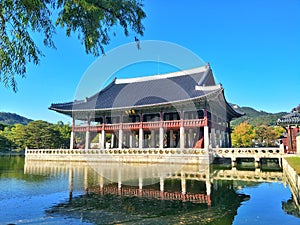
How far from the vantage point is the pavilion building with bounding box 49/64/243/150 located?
→ 22.6 metres

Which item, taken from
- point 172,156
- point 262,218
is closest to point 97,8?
point 262,218

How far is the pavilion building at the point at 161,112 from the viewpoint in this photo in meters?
22.6

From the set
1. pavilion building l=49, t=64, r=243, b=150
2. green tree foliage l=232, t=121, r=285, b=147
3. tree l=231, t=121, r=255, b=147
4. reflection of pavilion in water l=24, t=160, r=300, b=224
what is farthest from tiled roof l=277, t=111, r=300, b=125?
green tree foliage l=232, t=121, r=285, b=147

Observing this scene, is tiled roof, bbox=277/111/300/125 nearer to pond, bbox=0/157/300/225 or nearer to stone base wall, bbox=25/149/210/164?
stone base wall, bbox=25/149/210/164

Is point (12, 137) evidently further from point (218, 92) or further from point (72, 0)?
point (72, 0)

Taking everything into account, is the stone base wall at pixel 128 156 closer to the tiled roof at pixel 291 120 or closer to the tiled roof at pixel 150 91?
the tiled roof at pixel 150 91

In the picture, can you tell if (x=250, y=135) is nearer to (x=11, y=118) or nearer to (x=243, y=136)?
(x=243, y=136)

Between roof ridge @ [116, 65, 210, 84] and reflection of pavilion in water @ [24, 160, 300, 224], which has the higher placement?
roof ridge @ [116, 65, 210, 84]

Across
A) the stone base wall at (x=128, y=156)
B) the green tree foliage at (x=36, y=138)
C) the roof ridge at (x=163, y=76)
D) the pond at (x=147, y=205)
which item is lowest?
the pond at (x=147, y=205)

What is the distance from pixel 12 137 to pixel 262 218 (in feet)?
156

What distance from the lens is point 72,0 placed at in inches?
165

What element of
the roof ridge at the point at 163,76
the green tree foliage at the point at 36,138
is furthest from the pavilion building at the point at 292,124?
the green tree foliage at the point at 36,138

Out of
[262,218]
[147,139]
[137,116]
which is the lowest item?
[262,218]

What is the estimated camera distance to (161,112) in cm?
2422
